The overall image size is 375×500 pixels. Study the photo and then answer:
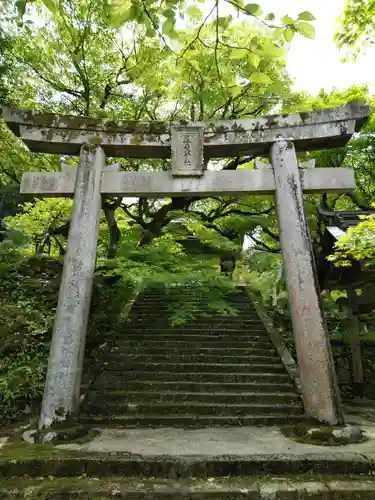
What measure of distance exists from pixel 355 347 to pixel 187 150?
21.3ft

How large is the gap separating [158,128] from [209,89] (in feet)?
17.2

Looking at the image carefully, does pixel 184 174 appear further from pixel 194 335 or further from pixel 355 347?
pixel 355 347

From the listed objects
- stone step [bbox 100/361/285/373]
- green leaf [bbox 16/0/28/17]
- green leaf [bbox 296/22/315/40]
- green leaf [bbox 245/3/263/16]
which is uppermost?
green leaf [bbox 245/3/263/16]

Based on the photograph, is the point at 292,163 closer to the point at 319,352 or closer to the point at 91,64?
the point at 319,352

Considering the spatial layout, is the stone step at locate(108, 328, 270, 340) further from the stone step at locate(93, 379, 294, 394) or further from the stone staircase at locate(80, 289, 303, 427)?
the stone step at locate(93, 379, 294, 394)

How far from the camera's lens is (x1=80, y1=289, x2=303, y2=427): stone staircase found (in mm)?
5660

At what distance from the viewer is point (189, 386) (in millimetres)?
6523

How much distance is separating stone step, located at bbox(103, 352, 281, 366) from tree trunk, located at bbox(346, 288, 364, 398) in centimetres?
250

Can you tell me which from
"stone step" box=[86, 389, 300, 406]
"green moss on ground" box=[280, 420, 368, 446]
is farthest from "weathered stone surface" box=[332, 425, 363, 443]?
"stone step" box=[86, 389, 300, 406]

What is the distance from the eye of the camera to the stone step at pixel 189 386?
6477mm

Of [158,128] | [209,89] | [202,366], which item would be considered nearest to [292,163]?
[158,128]

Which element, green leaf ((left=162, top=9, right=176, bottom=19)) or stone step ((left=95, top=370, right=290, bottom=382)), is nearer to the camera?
green leaf ((left=162, top=9, right=176, bottom=19))

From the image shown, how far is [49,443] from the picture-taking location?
14.2 feet

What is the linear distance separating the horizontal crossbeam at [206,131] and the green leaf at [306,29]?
337 cm
